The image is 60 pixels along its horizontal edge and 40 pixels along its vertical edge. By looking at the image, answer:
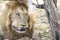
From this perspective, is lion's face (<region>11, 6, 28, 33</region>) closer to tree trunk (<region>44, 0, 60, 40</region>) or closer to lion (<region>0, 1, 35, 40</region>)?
lion (<region>0, 1, 35, 40</region>)

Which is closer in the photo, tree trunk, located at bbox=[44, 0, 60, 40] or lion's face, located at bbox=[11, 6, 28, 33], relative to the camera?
lion's face, located at bbox=[11, 6, 28, 33]

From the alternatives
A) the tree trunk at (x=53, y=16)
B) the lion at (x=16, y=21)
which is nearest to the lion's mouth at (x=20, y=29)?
the lion at (x=16, y=21)

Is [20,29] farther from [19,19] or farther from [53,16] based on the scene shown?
[53,16]

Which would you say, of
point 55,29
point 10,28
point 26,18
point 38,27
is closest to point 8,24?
point 10,28

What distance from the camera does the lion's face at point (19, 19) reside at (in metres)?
1.19

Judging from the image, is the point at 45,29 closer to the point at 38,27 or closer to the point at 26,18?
the point at 38,27

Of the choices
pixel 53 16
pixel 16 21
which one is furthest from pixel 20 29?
pixel 53 16

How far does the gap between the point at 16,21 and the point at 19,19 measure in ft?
0.08

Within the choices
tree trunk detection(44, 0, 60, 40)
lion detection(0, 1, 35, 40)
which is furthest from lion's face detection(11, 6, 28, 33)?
tree trunk detection(44, 0, 60, 40)

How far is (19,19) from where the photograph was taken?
1.19 meters

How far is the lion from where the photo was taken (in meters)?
1.21

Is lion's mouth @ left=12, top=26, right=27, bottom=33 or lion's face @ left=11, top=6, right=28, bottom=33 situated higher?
lion's face @ left=11, top=6, right=28, bottom=33

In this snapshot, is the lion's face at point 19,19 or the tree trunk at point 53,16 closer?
the lion's face at point 19,19

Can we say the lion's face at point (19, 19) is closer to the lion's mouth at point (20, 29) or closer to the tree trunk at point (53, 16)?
the lion's mouth at point (20, 29)
